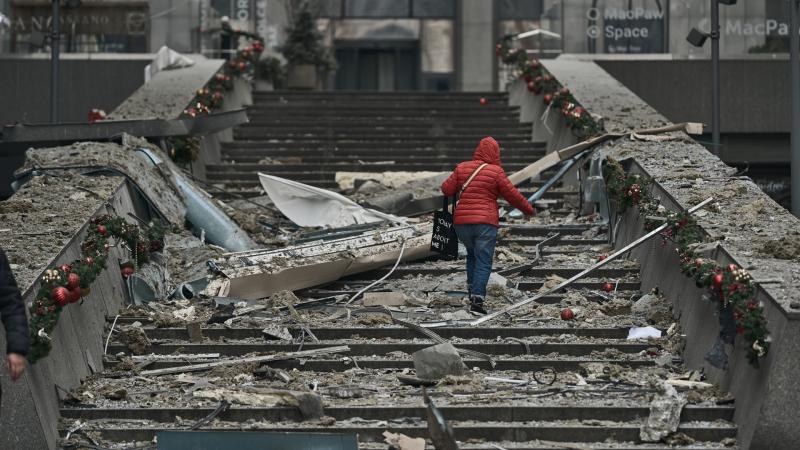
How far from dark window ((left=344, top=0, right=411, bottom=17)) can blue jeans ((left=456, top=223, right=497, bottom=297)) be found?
78.8ft

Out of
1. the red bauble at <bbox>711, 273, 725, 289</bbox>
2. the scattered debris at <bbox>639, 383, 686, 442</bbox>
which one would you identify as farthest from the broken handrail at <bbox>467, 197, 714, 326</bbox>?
the scattered debris at <bbox>639, 383, 686, 442</bbox>

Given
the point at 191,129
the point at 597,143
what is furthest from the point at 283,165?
the point at 597,143

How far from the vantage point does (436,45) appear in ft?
122

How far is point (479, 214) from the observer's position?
1309 cm

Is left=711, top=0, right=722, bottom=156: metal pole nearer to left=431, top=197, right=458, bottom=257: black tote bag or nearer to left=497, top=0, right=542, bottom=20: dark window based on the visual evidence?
left=431, top=197, right=458, bottom=257: black tote bag

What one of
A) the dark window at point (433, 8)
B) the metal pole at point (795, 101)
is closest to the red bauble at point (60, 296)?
the metal pole at point (795, 101)

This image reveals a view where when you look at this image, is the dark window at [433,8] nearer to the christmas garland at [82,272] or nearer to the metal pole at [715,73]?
the metal pole at [715,73]

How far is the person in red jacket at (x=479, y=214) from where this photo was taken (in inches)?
510

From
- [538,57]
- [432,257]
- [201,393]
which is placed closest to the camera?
[201,393]

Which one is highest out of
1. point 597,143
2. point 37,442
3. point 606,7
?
point 606,7

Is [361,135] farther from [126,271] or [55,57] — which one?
[126,271]

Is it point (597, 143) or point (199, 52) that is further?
point (199, 52)

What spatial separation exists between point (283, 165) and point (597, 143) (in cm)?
486

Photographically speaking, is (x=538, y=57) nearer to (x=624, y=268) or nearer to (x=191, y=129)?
(x=191, y=129)
